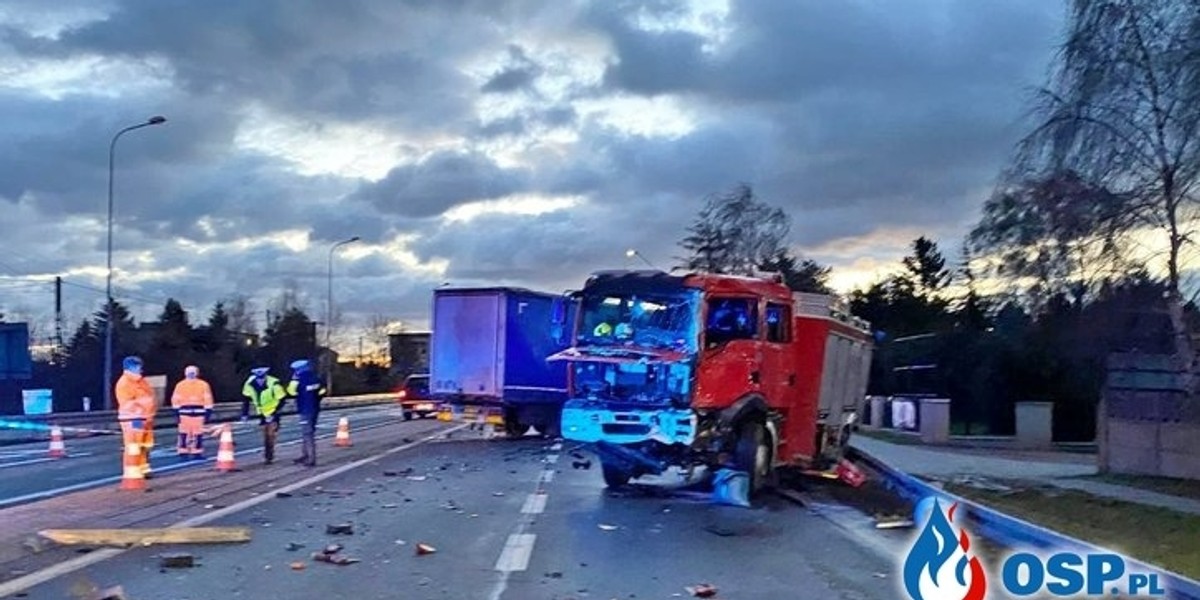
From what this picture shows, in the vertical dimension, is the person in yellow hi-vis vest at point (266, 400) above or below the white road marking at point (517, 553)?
above

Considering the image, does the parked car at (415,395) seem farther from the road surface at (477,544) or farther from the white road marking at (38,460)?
the road surface at (477,544)

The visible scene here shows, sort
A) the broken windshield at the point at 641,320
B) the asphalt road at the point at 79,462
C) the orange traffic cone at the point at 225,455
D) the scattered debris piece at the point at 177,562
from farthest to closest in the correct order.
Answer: the orange traffic cone at the point at 225,455, the asphalt road at the point at 79,462, the broken windshield at the point at 641,320, the scattered debris piece at the point at 177,562

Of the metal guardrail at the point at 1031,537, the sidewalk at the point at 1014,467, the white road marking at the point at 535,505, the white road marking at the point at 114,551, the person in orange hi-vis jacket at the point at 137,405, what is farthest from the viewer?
the sidewalk at the point at 1014,467

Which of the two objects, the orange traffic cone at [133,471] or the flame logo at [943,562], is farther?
the orange traffic cone at [133,471]

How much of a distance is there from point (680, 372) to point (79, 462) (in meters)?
13.6

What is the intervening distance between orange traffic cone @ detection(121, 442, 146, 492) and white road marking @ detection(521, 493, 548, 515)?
17.7 feet

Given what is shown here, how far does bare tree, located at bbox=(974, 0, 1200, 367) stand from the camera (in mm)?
18656

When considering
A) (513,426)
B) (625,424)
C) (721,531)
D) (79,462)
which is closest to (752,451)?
(625,424)

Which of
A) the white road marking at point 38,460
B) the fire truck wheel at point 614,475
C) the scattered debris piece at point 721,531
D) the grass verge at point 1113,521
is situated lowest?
the white road marking at point 38,460

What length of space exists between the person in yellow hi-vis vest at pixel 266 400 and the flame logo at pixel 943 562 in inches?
715

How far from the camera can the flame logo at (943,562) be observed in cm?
657

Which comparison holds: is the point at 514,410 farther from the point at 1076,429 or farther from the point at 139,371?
the point at 1076,429

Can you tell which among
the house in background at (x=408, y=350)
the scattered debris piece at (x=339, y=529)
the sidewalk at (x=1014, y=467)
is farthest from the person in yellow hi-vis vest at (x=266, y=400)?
the house in background at (x=408, y=350)

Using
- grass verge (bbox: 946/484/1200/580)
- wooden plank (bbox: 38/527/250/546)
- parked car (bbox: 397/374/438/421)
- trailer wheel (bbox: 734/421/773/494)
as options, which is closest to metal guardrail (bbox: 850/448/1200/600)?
grass verge (bbox: 946/484/1200/580)
